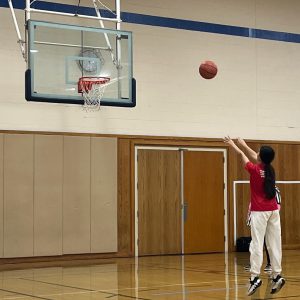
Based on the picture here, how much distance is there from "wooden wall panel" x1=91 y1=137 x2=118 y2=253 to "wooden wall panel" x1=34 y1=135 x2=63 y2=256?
0.82 m

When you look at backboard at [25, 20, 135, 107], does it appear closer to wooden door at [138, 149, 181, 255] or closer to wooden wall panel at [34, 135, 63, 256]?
wooden wall panel at [34, 135, 63, 256]

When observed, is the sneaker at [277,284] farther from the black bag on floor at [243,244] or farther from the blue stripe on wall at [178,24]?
the blue stripe on wall at [178,24]

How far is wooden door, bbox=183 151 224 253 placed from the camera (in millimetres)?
17562

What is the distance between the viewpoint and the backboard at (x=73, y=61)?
1254cm

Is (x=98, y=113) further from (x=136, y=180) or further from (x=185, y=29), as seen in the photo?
(x=185, y=29)

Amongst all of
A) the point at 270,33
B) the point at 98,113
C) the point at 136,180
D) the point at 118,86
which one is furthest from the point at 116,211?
the point at 270,33

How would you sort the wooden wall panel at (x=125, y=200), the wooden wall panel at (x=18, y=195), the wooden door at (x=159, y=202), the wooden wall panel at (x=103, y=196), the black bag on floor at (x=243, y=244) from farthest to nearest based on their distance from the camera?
the black bag on floor at (x=243, y=244) < the wooden door at (x=159, y=202) < the wooden wall panel at (x=125, y=200) < the wooden wall panel at (x=103, y=196) < the wooden wall panel at (x=18, y=195)

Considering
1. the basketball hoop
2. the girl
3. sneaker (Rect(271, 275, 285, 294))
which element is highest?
the basketball hoop

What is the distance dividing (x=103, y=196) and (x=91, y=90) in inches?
155

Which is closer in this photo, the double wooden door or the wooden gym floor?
A: the wooden gym floor

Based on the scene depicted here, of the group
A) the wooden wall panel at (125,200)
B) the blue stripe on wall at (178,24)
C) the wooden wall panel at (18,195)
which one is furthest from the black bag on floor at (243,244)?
the wooden wall panel at (18,195)

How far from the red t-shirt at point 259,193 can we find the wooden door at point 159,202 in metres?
7.70

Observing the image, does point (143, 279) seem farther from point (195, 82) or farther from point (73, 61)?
point (195, 82)

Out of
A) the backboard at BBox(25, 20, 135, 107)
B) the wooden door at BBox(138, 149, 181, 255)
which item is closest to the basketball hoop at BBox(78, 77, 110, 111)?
the backboard at BBox(25, 20, 135, 107)
